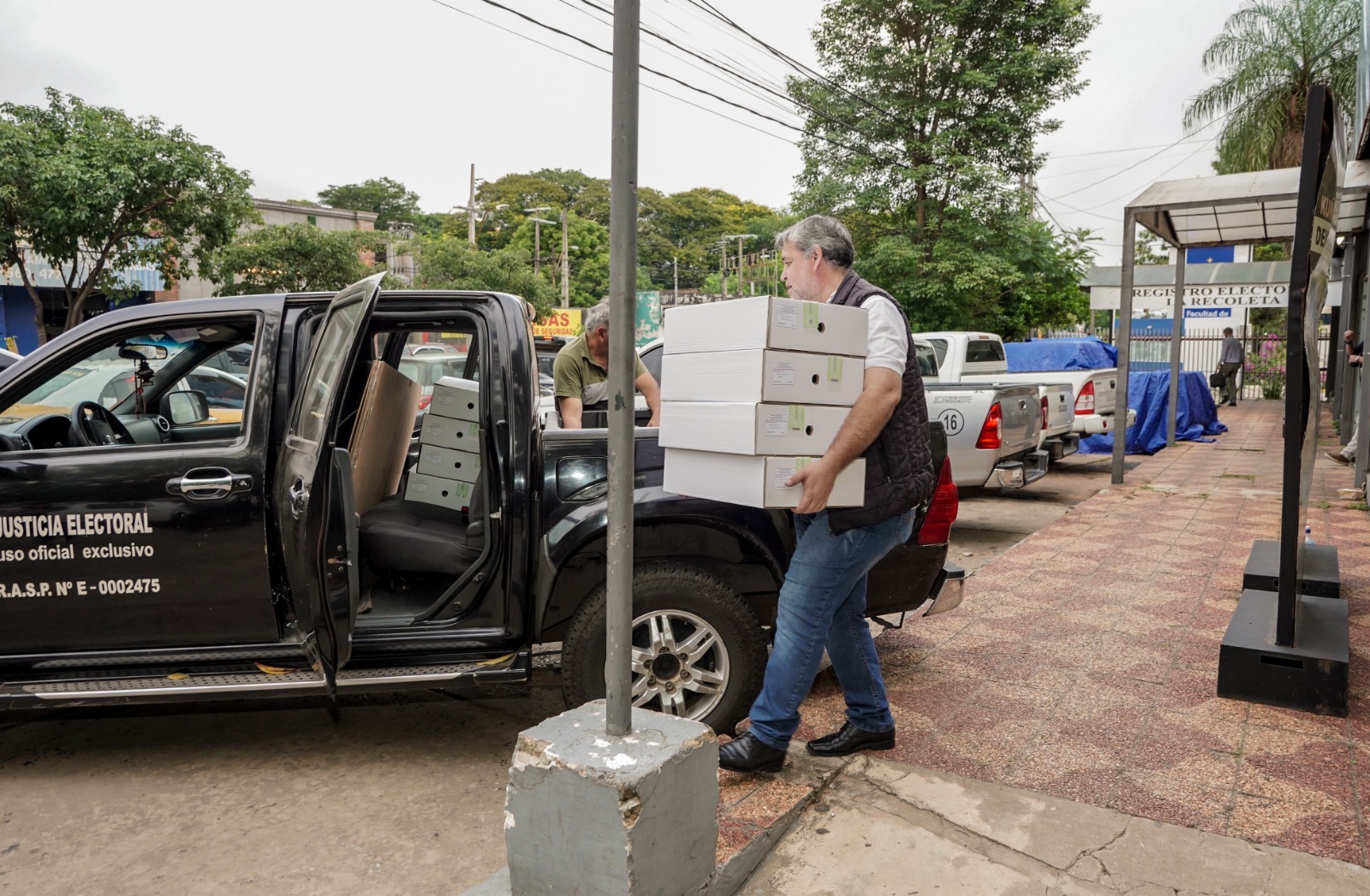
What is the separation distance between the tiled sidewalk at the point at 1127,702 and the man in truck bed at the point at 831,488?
62 centimetres

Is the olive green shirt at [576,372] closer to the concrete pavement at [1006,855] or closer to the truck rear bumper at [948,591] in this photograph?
the truck rear bumper at [948,591]

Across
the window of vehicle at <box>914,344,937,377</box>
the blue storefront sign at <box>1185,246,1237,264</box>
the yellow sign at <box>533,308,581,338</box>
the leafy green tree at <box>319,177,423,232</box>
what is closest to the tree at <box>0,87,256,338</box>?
the window of vehicle at <box>914,344,937,377</box>

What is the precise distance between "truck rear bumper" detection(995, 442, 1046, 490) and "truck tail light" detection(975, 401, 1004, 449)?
0.25m

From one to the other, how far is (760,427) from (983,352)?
9.76 metres

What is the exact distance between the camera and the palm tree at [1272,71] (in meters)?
24.5

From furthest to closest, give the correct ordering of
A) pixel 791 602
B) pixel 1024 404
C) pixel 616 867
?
pixel 1024 404, pixel 791 602, pixel 616 867

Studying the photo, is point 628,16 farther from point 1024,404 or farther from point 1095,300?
point 1095,300

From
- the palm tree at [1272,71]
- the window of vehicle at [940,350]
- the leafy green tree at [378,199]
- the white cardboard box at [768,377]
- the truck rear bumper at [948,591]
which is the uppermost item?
the leafy green tree at [378,199]

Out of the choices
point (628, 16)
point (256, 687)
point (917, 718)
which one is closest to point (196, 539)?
point (256, 687)

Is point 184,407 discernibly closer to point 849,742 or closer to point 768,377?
point 768,377

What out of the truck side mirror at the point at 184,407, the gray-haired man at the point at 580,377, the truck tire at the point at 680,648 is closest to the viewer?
the truck tire at the point at 680,648

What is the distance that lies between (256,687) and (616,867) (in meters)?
1.62

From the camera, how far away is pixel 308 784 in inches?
140

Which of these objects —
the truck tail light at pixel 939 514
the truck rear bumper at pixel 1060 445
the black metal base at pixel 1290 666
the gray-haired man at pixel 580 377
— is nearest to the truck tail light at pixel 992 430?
the truck rear bumper at pixel 1060 445
